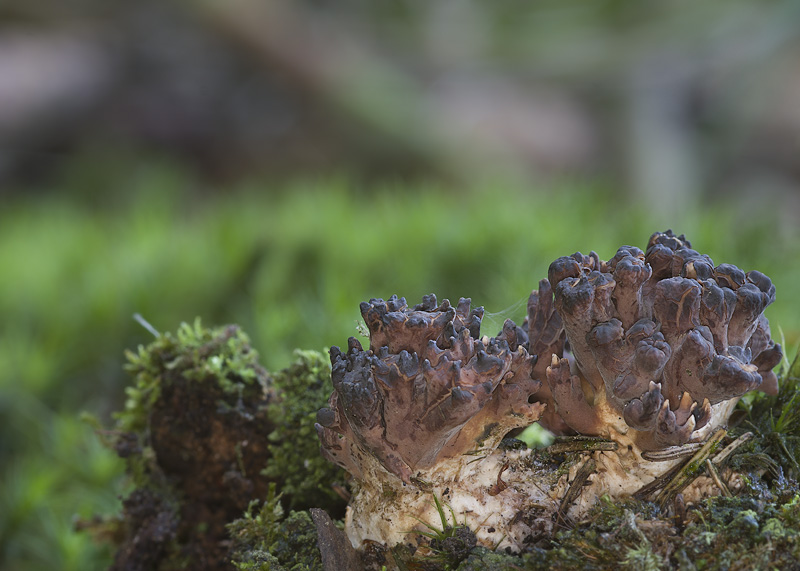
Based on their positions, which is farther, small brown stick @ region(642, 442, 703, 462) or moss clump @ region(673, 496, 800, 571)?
small brown stick @ region(642, 442, 703, 462)

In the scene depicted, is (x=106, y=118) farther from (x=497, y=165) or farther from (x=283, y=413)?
(x=283, y=413)

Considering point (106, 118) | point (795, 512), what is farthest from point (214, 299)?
point (106, 118)

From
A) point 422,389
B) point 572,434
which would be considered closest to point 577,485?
point 572,434

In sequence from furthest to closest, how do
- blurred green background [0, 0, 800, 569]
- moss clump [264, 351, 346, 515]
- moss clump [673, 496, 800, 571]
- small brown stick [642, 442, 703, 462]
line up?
blurred green background [0, 0, 800, 569], moss clump [264, 351, 346, 515], small brown stick [642, 442, 703, 462], moss clump [673, 496, 800, 571]

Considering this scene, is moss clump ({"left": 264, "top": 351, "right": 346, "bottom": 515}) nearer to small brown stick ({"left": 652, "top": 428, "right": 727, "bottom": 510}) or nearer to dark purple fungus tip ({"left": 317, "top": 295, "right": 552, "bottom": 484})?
dark purple fungus tip ({"left": 317, "top": 295, "right": 552, "bottom": 484})

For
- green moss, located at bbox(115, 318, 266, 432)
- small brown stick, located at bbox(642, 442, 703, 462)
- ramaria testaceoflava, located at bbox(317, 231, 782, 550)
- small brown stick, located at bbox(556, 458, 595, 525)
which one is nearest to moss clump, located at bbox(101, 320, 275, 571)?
green moss, located at bbox(115, 318, 266, 432)

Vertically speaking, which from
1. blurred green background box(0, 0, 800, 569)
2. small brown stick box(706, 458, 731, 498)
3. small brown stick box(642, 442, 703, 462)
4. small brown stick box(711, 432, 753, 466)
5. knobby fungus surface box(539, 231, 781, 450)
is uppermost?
blurred green background box(0, 0, 800, 569)

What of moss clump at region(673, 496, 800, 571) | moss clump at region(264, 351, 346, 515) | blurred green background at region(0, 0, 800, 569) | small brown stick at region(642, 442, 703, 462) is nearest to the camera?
moss clump at region(673, 496, 800, 571)
